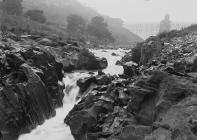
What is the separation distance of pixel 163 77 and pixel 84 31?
87839mm

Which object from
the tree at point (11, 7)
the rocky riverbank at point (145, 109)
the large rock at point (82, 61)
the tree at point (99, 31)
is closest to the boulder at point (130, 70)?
the rocky riverbank at point (145, 109)

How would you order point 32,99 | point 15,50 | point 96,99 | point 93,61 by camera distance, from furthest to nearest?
point 93,61 < point 15,50 < point 32,99 < point 96,99

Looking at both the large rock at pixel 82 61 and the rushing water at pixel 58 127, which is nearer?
the rushing water at pixel 58 127

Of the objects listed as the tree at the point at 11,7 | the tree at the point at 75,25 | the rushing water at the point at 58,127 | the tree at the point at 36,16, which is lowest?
the rushing water at the point at 58,127

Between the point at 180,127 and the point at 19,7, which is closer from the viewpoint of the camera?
the point at 180,127

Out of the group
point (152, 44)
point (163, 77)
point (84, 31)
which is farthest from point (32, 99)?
point (84, 31)

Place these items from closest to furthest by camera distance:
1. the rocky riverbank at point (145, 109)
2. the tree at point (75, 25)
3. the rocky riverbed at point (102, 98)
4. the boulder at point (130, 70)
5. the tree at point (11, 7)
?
the rocky riverbank at point (145, 109) → the rocky riverbed at point (102, 98) → the boulder at point (130, 70) → the tree at point (11, 7) → the tree at point (75, 25)

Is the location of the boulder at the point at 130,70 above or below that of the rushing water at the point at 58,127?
above

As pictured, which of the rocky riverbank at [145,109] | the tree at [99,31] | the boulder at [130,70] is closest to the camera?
the rocky riverbank at [145,109]

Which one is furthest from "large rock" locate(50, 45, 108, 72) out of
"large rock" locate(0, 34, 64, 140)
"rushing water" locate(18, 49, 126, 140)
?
"large rock" locate(0, 34, 64, 140)

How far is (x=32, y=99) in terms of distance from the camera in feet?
74.4

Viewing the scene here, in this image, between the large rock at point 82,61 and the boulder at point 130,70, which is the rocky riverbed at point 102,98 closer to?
the boulder at point 130,70

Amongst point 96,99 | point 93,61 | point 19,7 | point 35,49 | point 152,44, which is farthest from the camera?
point 19,7

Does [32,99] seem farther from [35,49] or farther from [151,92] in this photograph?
[151,92]
